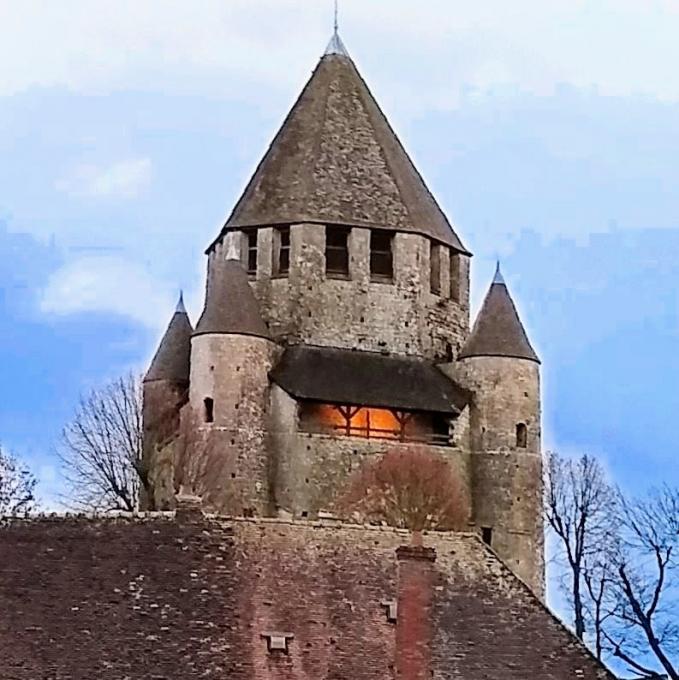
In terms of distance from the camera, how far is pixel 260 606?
34312 mm

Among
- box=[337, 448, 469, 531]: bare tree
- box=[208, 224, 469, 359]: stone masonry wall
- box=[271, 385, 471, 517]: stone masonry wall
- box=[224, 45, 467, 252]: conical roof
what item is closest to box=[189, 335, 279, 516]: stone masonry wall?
box=[271, 385, 471, 517]: stone masonry wall

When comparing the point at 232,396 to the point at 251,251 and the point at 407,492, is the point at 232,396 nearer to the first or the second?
the point at 407,492

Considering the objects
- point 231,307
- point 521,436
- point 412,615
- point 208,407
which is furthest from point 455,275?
point 412,615

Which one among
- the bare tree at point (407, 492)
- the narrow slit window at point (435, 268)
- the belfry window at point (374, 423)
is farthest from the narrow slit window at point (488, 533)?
the narrow slit window at point (435, 268)

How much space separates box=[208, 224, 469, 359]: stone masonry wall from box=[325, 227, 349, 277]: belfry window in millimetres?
424

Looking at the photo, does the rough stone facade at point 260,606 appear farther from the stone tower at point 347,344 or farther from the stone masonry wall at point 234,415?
the stone masonry wall at point 234,415

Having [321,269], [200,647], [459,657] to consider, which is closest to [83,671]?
[200,647]

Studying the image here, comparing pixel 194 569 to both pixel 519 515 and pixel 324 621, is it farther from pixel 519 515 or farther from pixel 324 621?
pixel 519 515

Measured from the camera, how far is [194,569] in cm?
3494

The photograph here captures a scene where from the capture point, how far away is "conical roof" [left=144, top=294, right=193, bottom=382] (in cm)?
8400

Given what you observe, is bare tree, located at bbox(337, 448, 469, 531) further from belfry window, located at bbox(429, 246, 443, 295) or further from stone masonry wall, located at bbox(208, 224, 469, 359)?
belfry window, located at bbox(429, 246, 443, 295)

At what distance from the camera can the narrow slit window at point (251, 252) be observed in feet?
279

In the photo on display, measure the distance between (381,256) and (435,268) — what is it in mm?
2778

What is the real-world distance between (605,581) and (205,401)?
16.1m
